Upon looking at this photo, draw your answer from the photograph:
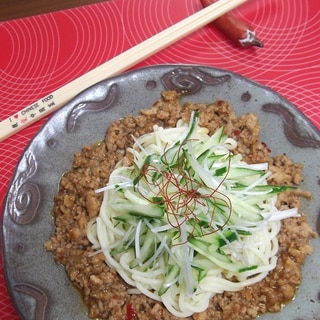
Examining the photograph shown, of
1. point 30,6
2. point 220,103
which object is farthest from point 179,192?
point 30,6

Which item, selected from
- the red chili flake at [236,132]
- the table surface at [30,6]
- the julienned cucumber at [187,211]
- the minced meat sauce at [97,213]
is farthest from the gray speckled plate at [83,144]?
the table surface at [30,6]

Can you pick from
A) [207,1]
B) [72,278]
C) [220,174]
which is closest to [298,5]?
[207,1]

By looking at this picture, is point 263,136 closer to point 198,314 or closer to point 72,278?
point 198,314

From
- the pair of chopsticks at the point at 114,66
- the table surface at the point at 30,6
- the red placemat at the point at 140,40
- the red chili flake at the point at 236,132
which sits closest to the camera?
the red chili flake at the point at 236,132

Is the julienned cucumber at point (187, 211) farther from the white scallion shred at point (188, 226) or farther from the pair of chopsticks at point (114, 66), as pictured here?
the pair of chopsticks at point (114, 66)

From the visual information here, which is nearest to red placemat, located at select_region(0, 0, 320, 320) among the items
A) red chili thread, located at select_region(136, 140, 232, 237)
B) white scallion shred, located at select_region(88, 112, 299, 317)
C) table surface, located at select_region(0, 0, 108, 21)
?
table surface, located at select_region(0, 0, 108, 21)

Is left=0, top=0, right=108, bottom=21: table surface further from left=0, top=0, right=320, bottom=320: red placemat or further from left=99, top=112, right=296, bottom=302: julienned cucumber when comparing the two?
left=99, top=112, right=296, bottom=302: julienned cucumber

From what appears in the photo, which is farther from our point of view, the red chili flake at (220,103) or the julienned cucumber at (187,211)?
the red chili flake at (220,103)
